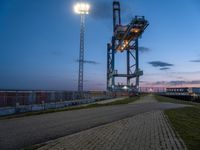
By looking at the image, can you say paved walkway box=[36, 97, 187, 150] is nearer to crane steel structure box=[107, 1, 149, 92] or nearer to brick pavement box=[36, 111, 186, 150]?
brick pavement box=[36, 111, 186, 150]

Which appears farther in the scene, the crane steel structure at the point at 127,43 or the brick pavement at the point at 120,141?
the crane steel structure at the point at 127,43

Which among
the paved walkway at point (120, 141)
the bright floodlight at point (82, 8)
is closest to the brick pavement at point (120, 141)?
the paved walkway at point (120, 141)

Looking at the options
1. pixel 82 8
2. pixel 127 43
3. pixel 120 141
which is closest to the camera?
pixel 120 141

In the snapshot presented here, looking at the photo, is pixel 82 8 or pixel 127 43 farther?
pixel 127 43

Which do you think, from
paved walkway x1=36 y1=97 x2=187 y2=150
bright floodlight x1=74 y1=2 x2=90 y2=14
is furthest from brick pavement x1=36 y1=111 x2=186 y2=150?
bright floodlight x1=74 y1=2 x2=90 y2=14

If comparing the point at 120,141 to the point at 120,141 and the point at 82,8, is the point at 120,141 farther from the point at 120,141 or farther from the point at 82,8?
the point at 82,8

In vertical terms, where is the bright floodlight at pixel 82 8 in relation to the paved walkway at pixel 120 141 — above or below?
above

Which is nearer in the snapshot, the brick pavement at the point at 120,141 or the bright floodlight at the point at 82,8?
the brick pavement at the point at 120,141

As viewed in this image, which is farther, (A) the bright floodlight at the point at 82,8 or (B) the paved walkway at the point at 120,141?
(A) the bright floodlight at the point at 82,8

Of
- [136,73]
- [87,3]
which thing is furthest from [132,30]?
[87,3]

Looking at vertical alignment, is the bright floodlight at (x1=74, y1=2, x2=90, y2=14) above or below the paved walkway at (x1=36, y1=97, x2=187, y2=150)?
above

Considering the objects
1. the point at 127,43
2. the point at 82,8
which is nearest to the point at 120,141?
the point at 82,8

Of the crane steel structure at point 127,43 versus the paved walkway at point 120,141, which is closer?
the paved walkway at point 120,141

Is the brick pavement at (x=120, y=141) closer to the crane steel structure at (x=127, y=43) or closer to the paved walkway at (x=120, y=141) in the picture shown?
the paved walkway at (x=120, y=141)
